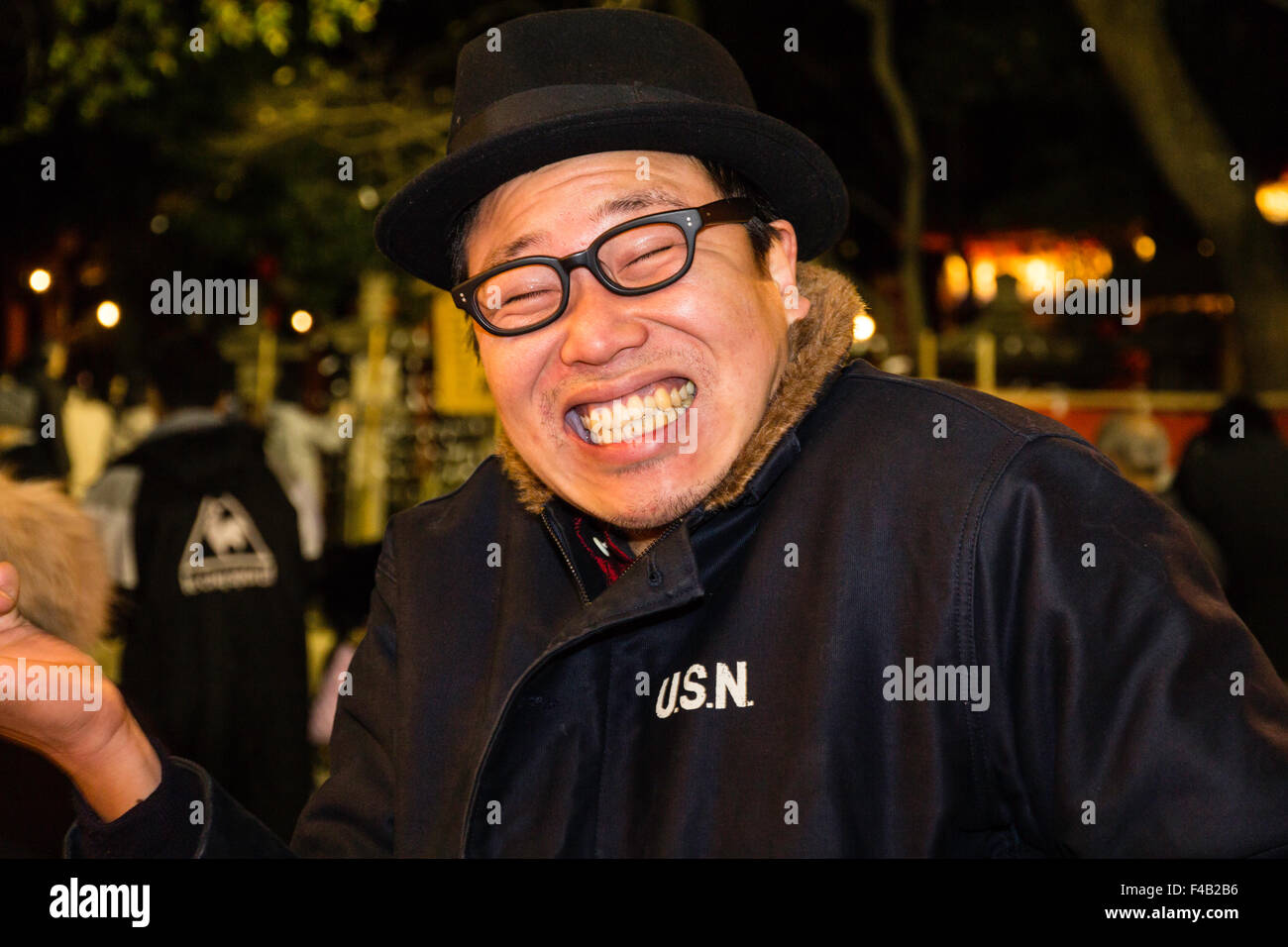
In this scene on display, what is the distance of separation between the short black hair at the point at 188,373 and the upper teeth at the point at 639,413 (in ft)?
13.8

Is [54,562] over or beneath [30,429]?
beneath

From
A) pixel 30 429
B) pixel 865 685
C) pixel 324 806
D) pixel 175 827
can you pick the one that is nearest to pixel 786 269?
pixel 865 685

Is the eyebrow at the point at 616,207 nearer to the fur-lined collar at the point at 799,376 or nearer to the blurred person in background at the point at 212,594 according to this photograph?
the fur-lined collar at the point at 799,376

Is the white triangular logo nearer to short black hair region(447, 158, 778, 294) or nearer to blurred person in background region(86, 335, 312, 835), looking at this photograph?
blurred person in background region(86, 335, 312, 835)

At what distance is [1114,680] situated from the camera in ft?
5.36

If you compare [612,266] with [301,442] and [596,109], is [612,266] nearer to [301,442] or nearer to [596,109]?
[596,109]

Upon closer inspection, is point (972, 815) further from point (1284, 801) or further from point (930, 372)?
point (930, 372)

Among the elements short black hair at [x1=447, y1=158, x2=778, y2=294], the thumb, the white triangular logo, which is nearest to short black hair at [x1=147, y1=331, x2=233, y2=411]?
the white triangular logo

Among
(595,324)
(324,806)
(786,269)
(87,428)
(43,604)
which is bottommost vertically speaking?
(324,806)

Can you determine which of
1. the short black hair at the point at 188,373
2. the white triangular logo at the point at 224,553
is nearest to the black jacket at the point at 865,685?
the white triangular logo at the point at 224,553

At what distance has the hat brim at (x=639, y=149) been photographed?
Answer: 6.68 feet

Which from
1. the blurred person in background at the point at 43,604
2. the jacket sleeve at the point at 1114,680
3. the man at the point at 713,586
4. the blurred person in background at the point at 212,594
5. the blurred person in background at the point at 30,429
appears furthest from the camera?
the blurred person in background at the point at 30,429

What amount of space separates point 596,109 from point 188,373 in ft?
14.1
